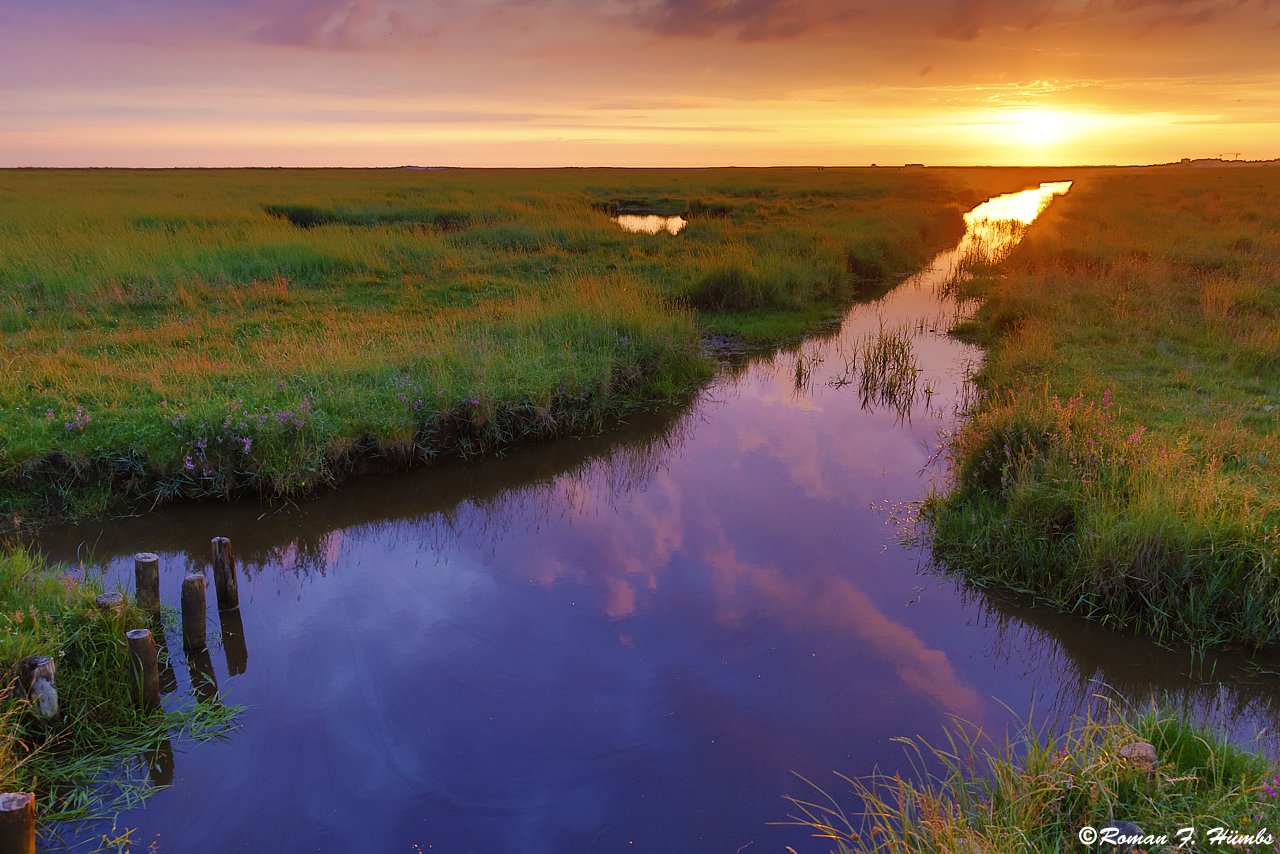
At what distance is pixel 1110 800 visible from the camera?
2.98m

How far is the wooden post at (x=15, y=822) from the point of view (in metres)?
3.00

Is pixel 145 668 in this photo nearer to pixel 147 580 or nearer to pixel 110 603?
pixel 110 603

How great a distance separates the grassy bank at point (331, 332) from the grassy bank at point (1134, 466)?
470cm

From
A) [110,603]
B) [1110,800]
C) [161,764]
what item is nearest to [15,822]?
[161,764]

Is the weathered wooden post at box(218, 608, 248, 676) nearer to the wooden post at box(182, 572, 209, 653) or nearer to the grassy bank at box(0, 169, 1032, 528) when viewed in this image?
the wooden post at box(182, 572, 209, 653)

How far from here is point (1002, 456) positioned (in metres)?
6.76

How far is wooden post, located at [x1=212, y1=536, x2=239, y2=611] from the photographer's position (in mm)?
5398

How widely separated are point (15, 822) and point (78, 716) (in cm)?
127

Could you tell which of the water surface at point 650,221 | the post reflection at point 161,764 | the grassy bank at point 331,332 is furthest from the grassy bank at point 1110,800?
the water surface at point 650,221

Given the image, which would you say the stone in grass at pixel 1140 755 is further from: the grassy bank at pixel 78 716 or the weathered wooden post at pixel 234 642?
the weathered wooden post at pixel 234 642

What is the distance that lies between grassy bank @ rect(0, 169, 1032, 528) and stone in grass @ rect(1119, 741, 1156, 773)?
6.81m

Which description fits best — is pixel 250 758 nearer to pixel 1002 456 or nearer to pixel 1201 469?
pixel 1002 456

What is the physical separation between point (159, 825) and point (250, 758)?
21.2 inches

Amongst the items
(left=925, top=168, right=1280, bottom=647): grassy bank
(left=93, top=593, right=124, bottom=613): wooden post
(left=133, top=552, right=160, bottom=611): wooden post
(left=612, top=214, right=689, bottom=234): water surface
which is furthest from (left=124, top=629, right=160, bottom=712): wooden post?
(left=612, top=214, right=689, bottom=234): water surface
